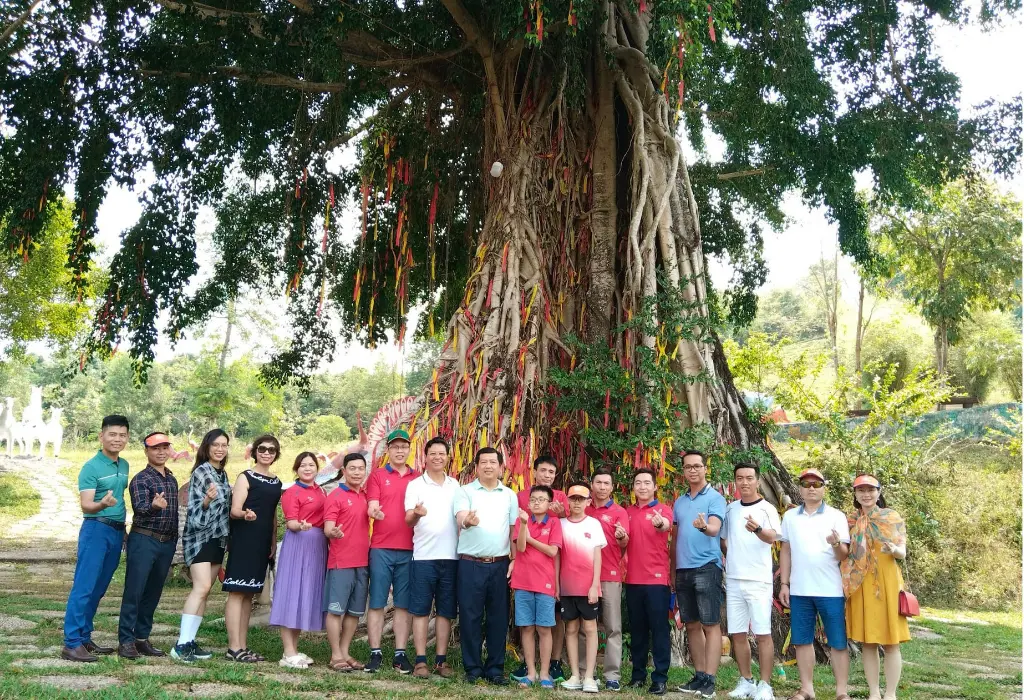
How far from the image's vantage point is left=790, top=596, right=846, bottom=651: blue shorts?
4.04m

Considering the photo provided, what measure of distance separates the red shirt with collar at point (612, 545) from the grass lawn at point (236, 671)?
1.92 ft

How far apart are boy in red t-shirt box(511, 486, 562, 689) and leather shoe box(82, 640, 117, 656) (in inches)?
78.7

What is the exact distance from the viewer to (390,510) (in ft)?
14.5

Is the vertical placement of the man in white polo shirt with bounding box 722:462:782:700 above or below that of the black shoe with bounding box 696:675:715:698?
above

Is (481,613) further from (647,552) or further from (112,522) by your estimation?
(112,522)

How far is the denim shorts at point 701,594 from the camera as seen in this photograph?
4.25m

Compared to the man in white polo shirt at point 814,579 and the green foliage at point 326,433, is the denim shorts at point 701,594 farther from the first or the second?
the green foliage at point 326,433

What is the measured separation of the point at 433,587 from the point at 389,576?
0.81ft

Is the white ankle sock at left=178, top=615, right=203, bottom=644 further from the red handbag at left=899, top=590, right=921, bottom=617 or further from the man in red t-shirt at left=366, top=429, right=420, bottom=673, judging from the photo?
the red handbag at left=899, top=590, right=921, bottom=617

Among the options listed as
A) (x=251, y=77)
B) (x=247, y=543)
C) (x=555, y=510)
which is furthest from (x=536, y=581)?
(x=251, y=77)

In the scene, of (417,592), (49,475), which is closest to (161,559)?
(417,592)

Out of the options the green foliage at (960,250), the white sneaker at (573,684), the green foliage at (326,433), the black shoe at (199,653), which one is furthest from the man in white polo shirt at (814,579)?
the green foliage at (326,433)

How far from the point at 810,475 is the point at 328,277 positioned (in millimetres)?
6869

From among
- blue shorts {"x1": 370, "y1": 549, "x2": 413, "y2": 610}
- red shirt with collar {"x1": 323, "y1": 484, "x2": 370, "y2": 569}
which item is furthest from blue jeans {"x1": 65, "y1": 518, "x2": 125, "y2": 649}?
blue shorts {"x1": 370, "y1": 549, "x2": 413, "y2": 610}
